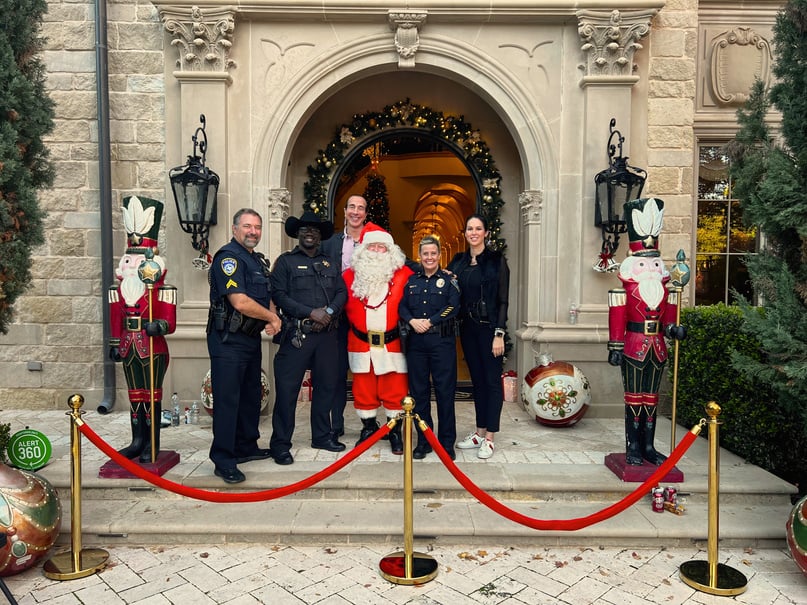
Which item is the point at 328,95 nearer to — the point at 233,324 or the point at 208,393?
the point at 233,324

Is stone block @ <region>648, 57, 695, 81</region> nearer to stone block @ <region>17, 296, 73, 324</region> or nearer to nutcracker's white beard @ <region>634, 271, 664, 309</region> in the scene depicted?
nutcracker's white beard @ <region>634, 271, 664, 309</region>

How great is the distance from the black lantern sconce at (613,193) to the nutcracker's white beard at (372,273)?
257 cm

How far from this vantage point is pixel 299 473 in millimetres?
4570

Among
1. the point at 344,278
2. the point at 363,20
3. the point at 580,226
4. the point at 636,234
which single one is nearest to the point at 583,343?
the point at 580,226

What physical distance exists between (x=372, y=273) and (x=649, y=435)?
104 inches

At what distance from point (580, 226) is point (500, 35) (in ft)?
7.77

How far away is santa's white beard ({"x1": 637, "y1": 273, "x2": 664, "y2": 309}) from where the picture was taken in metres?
4.43

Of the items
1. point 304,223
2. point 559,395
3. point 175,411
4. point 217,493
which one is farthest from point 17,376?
point 559,395

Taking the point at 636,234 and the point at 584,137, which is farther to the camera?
the point at 584,137

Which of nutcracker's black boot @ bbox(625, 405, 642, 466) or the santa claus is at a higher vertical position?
the santa claus

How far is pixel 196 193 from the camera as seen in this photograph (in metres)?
6.06

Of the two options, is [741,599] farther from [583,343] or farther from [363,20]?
[363,20]

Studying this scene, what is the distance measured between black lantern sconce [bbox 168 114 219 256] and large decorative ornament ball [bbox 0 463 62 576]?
10.6ft

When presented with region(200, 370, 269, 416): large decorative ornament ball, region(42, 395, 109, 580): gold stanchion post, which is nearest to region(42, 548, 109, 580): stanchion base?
region(42, 395, 109, 580): gold stanchion post
